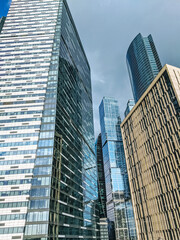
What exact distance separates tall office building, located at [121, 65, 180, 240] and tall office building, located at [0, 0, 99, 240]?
88.9 feet

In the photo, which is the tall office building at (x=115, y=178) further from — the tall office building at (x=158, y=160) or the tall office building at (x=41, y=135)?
the tall office building at (x=158, y=160)

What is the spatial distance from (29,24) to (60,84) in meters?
52.3

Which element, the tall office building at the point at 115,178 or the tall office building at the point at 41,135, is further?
the tall office building at the point at 115,178

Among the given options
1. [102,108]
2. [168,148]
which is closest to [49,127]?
[168,148]

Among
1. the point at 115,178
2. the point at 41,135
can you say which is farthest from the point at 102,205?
the point at 41,135

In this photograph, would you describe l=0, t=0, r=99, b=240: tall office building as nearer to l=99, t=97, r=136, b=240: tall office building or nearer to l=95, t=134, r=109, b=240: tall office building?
l=99, t=97, r=136, b=240: tall office building

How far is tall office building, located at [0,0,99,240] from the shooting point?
5628cm

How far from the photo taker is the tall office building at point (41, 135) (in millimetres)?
56281

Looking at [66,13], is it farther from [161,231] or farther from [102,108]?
[161,231]

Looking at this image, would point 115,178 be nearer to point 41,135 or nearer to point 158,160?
point 158,160

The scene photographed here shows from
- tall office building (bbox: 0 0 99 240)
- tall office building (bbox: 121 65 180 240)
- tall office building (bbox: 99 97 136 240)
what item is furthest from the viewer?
tall office building (bbox: 99 97 136 240)

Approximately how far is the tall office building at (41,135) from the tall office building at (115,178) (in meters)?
23.4

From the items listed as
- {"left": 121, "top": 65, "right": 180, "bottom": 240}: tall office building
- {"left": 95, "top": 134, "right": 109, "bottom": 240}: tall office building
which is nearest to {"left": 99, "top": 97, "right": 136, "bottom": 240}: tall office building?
{"left": 95, "top": 134, "right": 109, "bottom": 240}: tall office building

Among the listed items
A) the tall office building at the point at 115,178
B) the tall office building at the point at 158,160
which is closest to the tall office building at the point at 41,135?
the tall office building at the point at 115,178
